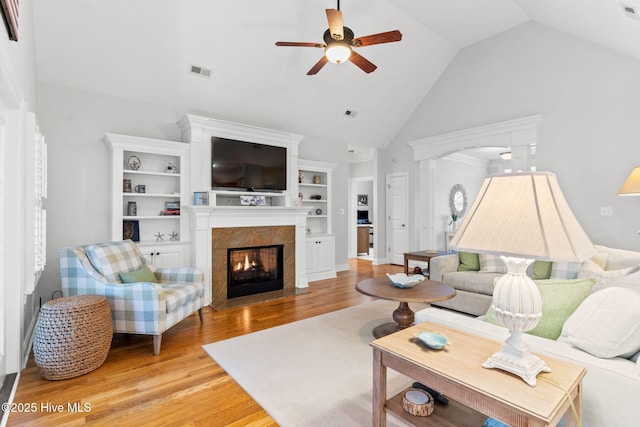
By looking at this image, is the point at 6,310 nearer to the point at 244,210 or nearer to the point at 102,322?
the point at 102,322

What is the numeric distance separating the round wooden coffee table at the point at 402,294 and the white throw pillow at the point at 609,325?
1.26 m

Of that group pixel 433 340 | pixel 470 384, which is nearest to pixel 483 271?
pixel 433 340

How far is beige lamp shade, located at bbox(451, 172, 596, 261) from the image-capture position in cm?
102

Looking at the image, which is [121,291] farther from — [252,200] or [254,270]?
[252,200]

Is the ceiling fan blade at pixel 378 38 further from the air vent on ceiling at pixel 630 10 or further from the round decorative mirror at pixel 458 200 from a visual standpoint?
the round decorative mirror at pixel 458 200

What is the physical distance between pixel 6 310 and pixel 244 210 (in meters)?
2.70

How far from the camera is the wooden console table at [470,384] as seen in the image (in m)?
1.03

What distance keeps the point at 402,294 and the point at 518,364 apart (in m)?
1.72

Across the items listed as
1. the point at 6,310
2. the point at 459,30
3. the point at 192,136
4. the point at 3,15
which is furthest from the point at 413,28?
the point at 6,310

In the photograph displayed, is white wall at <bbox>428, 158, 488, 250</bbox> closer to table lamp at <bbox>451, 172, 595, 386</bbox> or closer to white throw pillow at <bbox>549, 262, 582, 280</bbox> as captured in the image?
white throw pillow at <bbox>549, 262, 582, 280</bbox>

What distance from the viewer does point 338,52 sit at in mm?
3074

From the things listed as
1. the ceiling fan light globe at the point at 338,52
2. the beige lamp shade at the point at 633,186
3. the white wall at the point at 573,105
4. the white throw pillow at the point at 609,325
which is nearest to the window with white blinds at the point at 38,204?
the ceiling fan light globe at the point at 338,52

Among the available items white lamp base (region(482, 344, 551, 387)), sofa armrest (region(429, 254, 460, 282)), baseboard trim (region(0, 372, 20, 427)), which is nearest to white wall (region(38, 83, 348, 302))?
baseboard trim (region(0, 372, 20, 427))

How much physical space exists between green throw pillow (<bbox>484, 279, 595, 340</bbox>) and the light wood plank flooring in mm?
1656
